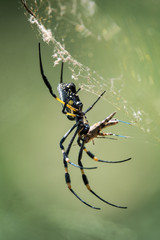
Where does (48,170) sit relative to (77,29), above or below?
above

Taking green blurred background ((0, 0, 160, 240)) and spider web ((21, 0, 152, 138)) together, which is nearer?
spider web ((21, 0, 152, 138))

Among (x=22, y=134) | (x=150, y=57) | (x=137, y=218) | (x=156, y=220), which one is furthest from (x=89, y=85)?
(x=22, y=134)

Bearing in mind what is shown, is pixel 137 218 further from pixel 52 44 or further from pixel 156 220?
pixel 52 44

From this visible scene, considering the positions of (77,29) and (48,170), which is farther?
(48,170)

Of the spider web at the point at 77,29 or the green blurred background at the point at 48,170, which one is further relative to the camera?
the green blurred background at the point at 48,170
